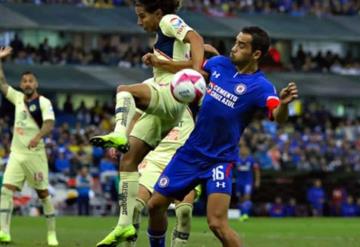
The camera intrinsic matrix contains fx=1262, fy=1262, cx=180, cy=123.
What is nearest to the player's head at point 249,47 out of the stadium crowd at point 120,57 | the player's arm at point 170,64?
the player's arm at point 170,64

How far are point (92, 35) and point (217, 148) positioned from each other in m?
43.1

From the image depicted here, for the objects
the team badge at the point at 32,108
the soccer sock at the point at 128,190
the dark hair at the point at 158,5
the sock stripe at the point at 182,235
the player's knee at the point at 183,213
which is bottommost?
the team badge at the point at 32,108

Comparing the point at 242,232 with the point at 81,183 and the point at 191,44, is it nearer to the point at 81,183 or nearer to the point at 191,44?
the point at 81,183

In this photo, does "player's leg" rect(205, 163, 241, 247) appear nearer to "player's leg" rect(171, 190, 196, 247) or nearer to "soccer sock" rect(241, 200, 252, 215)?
"player's leg" rect(171, 190, 196, 247)

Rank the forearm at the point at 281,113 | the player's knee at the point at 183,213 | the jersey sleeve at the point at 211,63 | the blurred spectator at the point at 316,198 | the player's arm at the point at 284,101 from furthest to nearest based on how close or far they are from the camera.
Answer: the blurred spectator at the point at 316,198
the player's knee at the point at 183,213
the jersey sleeve at the point at 211,63
the forearm at the point at 281,113
the player's arm at the point at 284,101

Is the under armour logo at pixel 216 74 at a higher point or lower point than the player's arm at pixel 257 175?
higher

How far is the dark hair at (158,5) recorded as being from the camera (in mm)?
14531

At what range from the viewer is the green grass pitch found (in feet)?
70.4

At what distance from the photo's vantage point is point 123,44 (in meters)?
56.5

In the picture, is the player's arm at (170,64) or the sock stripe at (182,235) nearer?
the player's arm at (170,64)

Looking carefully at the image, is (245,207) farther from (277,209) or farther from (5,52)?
(5,52)

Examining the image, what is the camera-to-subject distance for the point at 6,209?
2127cm

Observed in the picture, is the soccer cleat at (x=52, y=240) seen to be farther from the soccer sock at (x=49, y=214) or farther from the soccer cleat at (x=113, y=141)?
the soccer cleat at (x=113, y=141)

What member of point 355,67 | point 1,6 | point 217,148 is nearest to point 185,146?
point 217,148
